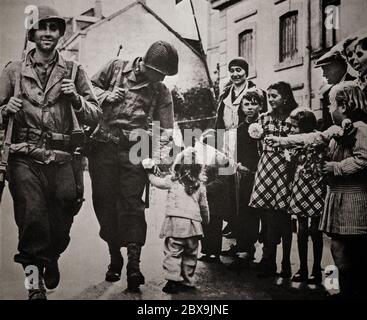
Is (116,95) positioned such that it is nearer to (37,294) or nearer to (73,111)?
(73,111)

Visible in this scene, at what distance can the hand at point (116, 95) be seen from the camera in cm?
473

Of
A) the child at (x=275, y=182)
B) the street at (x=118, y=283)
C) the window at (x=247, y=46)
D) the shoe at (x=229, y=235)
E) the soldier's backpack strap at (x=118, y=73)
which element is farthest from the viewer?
the window at (x=247, y=46)

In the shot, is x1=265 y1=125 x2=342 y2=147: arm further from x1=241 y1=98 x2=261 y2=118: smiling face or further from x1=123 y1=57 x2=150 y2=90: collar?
x1=123 y1=57 x2=150 y2=90: collar

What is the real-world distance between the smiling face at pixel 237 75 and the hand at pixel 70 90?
4.82 feet

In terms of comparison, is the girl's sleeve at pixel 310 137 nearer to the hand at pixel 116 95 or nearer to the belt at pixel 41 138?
the hand at pixel 116 95

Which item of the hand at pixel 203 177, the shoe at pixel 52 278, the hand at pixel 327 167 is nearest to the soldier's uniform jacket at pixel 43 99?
the hand at pixel 203 177

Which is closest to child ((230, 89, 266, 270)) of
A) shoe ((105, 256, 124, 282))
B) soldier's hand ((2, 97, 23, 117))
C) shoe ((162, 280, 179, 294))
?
shoe ((162, 280, 179, 294))

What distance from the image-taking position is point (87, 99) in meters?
4.65

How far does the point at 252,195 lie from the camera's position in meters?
4.82

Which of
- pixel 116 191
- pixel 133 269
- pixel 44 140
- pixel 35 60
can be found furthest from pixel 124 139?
pixel 133 269

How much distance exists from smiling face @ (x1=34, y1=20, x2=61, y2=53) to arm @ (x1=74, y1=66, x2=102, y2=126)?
0.32 meters

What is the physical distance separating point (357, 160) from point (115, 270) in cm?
231

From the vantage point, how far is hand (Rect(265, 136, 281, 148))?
4758mm

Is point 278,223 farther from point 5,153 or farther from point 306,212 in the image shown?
point 5,153
